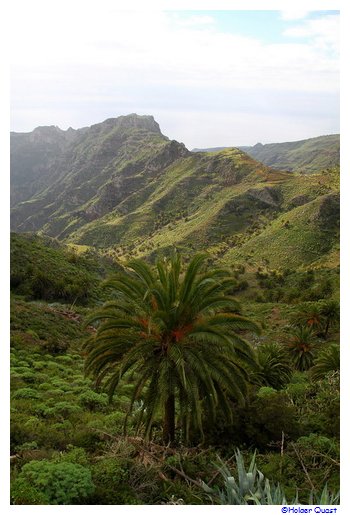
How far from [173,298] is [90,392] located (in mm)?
7985

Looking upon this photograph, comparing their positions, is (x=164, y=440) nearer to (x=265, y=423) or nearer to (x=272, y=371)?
(x=265, y=423)

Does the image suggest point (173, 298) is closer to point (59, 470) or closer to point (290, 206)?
point (59, 470)

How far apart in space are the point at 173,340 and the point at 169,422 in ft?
6.80

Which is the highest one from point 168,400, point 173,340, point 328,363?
point 173,340

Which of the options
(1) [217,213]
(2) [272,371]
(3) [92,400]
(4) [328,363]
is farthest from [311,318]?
(1) [217,213]

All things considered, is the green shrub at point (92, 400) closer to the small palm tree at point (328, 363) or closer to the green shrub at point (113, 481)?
the green shrub at point (113, 481)

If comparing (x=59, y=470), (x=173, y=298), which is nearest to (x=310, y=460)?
(x=173, y=298)

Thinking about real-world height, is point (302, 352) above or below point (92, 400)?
below

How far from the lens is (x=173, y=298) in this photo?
918cm

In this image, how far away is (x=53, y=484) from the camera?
7098 mm

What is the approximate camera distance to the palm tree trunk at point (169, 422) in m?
9.53

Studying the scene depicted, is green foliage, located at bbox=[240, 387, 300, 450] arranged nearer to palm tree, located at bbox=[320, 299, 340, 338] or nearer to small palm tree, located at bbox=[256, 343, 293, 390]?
small palm tree, located at bbox=[256, 343, 293, 390]

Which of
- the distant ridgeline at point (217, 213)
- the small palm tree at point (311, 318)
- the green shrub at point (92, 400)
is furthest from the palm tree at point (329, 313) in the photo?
the distant ridgeline at point (217, 213)

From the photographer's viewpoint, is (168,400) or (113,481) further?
(168,400)
